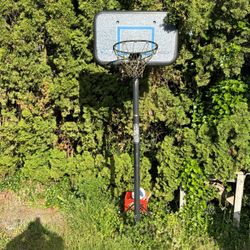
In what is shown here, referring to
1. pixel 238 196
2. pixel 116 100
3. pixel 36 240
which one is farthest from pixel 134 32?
pixel 36 240

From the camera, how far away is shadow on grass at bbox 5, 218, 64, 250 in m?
4.42

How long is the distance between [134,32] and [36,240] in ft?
9.25

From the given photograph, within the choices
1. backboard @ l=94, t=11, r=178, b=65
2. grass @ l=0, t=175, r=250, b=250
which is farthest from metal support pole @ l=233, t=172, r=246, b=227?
backboard @ l=94, t=11, r=178, b=65

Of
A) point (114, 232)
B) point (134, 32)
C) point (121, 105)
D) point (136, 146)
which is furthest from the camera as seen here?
point (121, 105)

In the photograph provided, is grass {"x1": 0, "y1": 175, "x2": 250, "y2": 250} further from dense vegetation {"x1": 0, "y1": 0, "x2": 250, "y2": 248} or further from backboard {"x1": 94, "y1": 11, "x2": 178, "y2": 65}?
backboard {"x1": 94, "y1": 11, "x2": 178, "y2": 65}

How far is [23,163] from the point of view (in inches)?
230

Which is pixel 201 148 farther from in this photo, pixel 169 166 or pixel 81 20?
pixel 81 20

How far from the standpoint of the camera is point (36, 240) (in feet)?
15.0

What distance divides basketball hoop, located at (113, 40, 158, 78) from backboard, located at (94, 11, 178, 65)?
0.10 meters

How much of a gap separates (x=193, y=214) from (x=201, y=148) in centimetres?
83

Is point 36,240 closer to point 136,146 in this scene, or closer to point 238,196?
point 136,146

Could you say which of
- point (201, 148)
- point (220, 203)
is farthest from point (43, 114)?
point (220, 203)

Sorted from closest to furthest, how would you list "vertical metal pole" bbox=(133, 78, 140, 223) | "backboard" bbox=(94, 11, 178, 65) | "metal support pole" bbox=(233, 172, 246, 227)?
1. "vertical metal pole" bbox=(133, 78, 140, 223)
2. "backboard" bbox=(94, 11, 178, 65)
3. "metal support pole" bbox=(233, 172, 246, 227)

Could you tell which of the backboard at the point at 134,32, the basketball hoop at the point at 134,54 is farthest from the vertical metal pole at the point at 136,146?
the backboard at the point at 134,32
